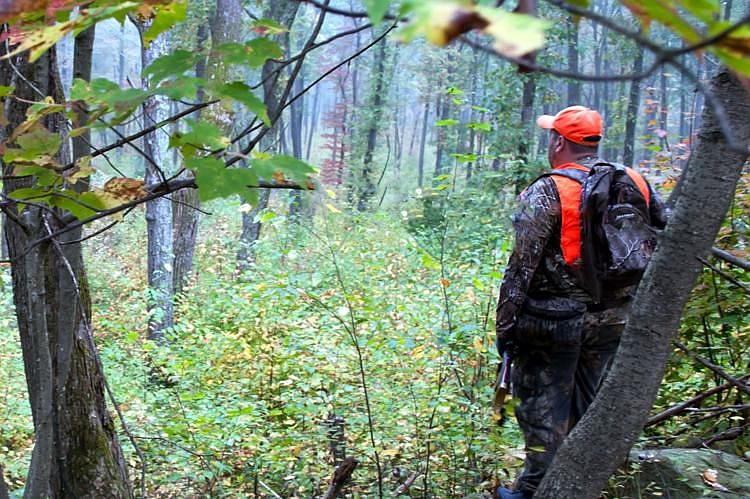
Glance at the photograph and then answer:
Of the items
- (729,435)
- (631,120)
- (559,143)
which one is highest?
(631,120)

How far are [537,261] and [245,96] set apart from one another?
2.12 m

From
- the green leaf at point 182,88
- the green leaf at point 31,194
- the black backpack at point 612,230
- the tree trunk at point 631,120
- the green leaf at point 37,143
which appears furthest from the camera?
the tree trunk at point 631,120

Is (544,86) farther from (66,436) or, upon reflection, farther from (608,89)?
(608,89)

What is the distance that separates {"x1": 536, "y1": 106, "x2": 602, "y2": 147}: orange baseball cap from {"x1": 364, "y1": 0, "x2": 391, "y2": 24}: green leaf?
2.74m

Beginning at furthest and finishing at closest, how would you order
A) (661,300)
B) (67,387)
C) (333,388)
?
1. (333,388)
2. (67,387)
3. (661,300)

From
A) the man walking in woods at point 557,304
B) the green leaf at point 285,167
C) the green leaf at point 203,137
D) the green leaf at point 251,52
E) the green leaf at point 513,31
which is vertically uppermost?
the green leaf at point 251,52

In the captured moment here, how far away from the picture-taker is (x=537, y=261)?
3.14 metres

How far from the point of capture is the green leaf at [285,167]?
125 cm

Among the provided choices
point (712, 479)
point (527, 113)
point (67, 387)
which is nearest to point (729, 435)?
point (712, 479)

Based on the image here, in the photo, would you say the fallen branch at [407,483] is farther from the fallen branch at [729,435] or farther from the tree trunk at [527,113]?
the tree trunk at [527,113]

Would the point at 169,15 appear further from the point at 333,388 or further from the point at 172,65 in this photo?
the point at 333,388

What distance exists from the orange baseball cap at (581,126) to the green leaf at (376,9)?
9.00ft

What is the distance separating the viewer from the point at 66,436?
295 cm

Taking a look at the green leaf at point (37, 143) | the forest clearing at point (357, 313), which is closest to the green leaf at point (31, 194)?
the forest clearing at point (357, 313)
